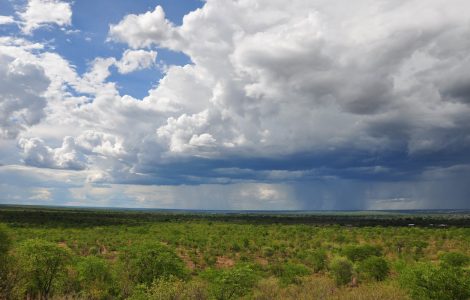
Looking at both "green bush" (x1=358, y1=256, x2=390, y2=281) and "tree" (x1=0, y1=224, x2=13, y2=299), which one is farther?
"green bush" (x1=358, y1=256, x2=390, y2=281)

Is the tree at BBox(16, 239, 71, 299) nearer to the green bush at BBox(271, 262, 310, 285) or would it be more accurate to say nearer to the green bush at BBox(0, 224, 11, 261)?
the green bush at BBox(0, 224, 11, 261)

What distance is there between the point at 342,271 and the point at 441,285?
431 inches

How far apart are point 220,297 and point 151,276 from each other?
4.41 metres

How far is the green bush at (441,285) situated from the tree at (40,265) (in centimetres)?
1739

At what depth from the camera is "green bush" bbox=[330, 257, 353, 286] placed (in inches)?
1045

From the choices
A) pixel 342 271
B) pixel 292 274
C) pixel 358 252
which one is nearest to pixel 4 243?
pixel 292 274

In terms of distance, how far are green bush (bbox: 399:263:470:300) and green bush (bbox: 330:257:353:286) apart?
9231 mm

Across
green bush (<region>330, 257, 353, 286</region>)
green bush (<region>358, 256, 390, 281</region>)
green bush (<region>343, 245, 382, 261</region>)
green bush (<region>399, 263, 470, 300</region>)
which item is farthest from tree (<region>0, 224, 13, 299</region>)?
green bush (<region>343, 245, 382, 261</region>)

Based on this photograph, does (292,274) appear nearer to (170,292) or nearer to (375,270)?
(375,270)

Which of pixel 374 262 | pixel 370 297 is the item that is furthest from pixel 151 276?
pixel 374 262

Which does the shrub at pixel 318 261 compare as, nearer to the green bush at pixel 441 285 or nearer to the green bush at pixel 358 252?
the green bush at pixel 358 252

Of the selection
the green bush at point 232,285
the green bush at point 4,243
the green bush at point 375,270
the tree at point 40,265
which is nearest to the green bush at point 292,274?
the green bush at point 375,270

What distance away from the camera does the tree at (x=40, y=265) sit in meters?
17.9

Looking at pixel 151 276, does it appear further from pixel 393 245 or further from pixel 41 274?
pixel 393 245
